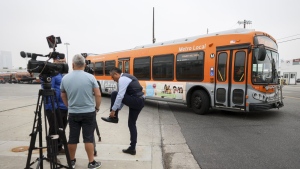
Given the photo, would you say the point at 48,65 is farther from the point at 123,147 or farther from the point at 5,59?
the point at 5,59

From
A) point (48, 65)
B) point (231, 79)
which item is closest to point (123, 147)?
point (48, 65)

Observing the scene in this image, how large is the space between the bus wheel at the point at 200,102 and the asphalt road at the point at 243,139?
310mm

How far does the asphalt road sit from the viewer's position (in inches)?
158

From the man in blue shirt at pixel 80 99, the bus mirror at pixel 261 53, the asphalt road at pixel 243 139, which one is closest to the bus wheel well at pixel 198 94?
the asphalt road at pixel 243 139

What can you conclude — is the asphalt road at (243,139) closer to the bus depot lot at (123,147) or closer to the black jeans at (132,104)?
the bus depot lot at (123,147)

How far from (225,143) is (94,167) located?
122 inches

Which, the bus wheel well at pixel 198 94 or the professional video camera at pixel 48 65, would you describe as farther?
the bus wheel well at pixel 198 94

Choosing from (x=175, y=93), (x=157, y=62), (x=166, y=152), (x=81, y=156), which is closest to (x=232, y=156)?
(x=166, y=152)

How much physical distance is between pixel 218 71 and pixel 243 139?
10.6 feet

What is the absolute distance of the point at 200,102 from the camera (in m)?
8.55

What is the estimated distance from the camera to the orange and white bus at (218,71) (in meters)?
7.33

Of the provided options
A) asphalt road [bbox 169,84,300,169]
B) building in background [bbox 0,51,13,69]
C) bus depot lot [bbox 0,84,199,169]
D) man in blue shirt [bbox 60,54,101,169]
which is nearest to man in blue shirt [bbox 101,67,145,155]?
bus depot lot [bbox 0,84,199,169]

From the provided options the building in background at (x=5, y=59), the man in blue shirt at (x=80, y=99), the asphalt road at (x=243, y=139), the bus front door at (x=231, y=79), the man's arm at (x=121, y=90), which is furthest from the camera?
the building in background at (x=5, y=59)

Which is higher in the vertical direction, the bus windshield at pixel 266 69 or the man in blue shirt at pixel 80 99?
the bus windshield at pixel 266 69
